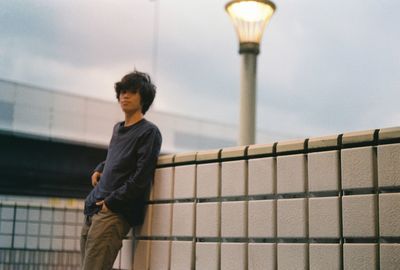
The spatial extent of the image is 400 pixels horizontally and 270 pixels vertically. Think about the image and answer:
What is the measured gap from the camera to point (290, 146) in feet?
10.1

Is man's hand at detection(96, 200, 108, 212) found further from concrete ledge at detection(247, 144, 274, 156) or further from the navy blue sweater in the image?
concrete ledge at detection(247, 144, 274, 156)

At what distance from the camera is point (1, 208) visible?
235 inches

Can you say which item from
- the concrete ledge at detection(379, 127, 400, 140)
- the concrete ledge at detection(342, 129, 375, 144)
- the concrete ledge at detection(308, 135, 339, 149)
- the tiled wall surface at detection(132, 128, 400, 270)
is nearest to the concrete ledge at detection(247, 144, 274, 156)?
the tiled wall surface at detection(132, 128, 400, 270)

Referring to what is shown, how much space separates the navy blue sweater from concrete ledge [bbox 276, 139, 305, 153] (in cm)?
90

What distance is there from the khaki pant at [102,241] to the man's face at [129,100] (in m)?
0.64

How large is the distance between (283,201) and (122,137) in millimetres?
1202

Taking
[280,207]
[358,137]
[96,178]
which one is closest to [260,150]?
[280,207]

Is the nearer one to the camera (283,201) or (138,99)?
(283,201)

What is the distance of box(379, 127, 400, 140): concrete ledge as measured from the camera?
2641mm

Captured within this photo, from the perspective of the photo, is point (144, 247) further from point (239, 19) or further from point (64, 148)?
point (64, 148)

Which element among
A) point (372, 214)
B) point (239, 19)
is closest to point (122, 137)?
point (372, 214)

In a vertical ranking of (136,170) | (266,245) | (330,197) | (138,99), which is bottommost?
(266,245)

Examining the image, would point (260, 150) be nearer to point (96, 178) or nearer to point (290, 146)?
point (290, 146)

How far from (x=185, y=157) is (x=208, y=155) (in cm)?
20
